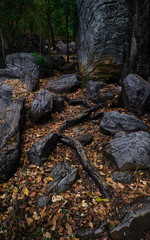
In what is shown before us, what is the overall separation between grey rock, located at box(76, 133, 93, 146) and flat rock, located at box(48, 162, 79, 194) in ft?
2.62

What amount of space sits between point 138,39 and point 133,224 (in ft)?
16.5

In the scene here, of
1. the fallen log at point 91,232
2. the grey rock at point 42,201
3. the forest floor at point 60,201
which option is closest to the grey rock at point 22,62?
the forest floor at point 60,201

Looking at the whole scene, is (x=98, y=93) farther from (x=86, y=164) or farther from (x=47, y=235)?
(x=47, y=235)

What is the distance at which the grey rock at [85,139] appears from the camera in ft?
13.1

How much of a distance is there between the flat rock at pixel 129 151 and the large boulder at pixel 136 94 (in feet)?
4.26

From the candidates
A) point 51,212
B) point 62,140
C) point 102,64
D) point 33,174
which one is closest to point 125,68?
point 102,64

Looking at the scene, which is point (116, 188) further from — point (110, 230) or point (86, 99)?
point (86, 99)

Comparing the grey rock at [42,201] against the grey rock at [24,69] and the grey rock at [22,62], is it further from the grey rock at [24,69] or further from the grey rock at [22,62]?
the grey rock at [22,62]

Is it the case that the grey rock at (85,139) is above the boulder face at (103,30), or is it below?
below

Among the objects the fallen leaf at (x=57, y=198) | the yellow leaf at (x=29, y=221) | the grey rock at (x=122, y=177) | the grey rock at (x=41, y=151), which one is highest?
the grey rock at (x=41, y=151)

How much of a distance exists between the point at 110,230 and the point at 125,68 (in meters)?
5.14

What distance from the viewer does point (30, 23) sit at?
37.1ft

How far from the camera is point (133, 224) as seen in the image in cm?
219

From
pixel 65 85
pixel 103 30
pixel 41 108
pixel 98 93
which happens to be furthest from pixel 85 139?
pixel 103 30
